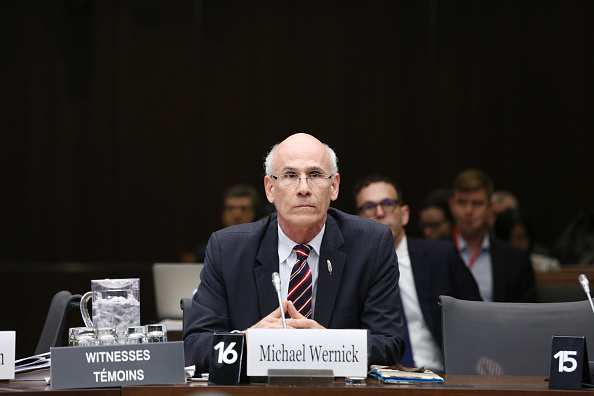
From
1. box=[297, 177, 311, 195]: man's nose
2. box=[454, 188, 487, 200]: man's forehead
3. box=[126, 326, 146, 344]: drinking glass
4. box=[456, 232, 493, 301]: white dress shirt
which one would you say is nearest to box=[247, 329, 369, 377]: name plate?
box=[126, 326, 146, 344]: drinking glass

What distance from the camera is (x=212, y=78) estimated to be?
7.94 metres

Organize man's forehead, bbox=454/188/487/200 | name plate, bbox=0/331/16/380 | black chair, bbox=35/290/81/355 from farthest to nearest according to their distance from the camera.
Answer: man's forehead, bbox=454/188/487/200, black chair, bbox=35/290/81/355, name plate, bbox=0/331/16/380

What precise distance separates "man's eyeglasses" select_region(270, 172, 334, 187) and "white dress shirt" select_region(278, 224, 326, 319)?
0.18 metres

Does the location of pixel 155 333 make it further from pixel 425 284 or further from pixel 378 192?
pixel 378 192

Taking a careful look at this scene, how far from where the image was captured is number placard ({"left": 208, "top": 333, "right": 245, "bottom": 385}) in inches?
88.0

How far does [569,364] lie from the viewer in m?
2.25

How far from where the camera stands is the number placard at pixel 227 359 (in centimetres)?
224

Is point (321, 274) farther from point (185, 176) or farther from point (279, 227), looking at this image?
point (185, 176)

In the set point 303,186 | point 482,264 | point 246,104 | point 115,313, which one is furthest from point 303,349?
point 246,104

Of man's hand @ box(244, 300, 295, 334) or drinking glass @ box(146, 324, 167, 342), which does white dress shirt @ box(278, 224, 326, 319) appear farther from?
drinking glass @ box(146, 324, 167, 342)

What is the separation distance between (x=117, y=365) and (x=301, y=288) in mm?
841

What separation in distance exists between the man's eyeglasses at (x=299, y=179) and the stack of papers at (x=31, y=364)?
2.96ft

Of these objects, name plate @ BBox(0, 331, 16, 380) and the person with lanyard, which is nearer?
name plate @ BBox(0, 331, 16, 380)

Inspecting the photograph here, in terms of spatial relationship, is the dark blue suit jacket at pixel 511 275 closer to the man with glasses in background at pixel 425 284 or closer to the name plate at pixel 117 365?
the man with glasses in background at pixel 425 284
